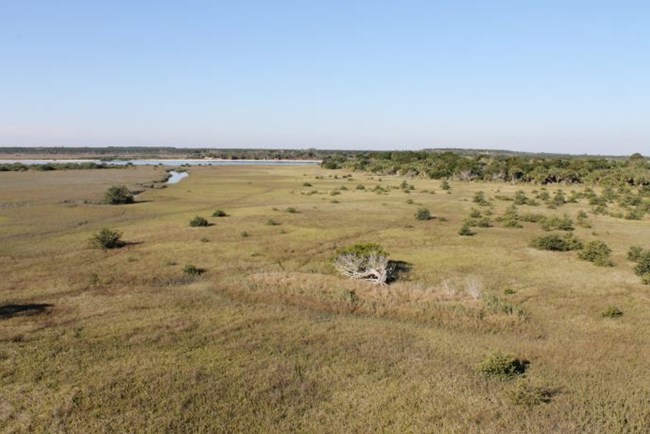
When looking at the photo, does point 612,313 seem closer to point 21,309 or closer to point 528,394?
point 528,394

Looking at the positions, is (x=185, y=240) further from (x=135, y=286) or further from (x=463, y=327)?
(x=463, y=327)

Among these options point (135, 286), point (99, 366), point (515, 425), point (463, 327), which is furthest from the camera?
point (135, 286)

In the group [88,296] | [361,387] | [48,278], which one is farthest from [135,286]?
[361,387]

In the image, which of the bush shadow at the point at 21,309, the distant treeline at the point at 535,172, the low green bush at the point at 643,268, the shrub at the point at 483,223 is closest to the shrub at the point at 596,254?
the low green bush at the point at 643,268

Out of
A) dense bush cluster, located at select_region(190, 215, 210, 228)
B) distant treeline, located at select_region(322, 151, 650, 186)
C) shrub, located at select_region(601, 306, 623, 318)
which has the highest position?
distant treeline, located at select_region(322, 151, 650, 186)

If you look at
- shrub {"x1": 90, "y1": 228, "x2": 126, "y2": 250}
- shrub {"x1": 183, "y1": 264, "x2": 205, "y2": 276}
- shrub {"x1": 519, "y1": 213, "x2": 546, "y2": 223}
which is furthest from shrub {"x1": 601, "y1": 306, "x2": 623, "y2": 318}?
shrub {"x1": 90, "y1": 228, "x2": 126, "y2": 250}

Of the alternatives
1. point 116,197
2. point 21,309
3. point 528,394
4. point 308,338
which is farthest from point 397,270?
point 116,197

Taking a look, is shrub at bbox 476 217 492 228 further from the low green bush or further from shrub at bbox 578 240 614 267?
the low green bush
